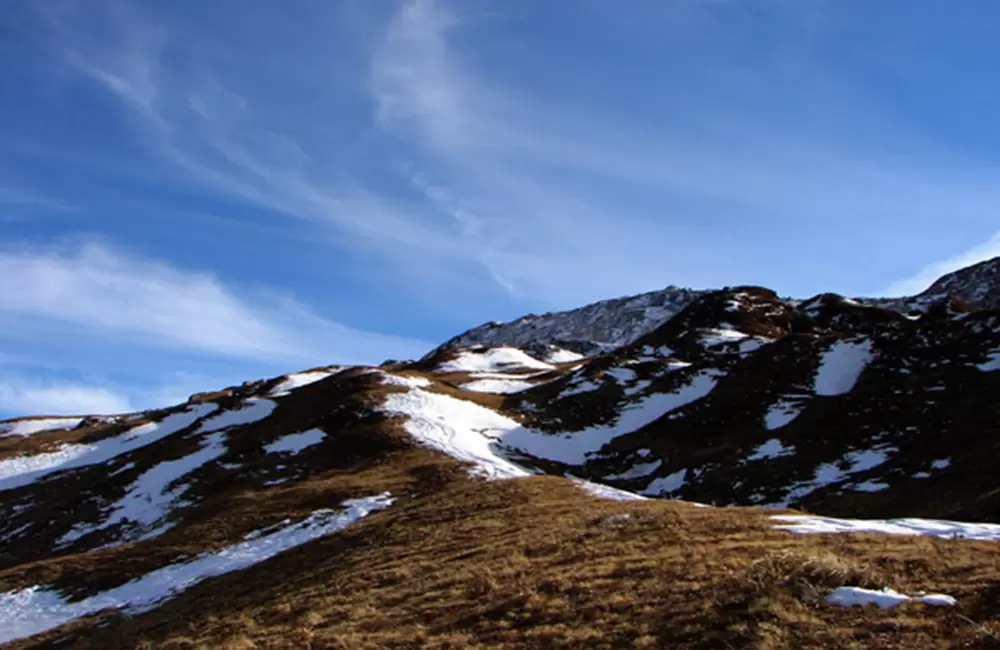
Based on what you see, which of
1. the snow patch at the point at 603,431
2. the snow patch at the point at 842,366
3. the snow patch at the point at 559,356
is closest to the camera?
the snow patch at the point at 603,431

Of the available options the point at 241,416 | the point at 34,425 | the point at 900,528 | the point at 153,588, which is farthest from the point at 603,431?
the point at 34,425

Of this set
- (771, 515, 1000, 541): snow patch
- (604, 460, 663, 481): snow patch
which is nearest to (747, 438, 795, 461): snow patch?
(604, 460, 663, 481): snow patch

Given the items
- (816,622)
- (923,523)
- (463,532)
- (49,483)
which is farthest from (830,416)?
(49,483)

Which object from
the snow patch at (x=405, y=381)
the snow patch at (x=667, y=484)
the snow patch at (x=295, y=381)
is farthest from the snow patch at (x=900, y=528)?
the snow patch at (x=295, y=381)

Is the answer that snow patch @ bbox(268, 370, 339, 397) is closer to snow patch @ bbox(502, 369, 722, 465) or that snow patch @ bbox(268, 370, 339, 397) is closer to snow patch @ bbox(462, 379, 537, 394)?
snow patch @ bbox(462, 379, 537, 394)

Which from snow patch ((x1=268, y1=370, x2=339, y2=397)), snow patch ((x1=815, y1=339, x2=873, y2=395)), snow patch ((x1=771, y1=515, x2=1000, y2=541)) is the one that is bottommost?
snow patch ((x1=771, y1=515, x2=1000, y2=541))

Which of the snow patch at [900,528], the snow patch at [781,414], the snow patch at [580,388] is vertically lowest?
the snow patch at [900,528]

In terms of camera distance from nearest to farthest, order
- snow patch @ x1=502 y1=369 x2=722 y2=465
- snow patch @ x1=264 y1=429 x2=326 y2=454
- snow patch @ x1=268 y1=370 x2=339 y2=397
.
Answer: snow patch @ x1=264 y1=429 x2=326 y2=454 → snow patch @ x1=502 y1=369 x2=722 y2=465 → snow patch @ x1=268 y1=370 x2=339 y2=397

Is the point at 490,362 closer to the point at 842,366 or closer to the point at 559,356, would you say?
the point at 559,356

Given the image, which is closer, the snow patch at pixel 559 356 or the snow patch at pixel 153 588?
the snow patch at pixel 153 588

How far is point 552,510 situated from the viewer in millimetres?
28141

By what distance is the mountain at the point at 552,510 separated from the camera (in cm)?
1384

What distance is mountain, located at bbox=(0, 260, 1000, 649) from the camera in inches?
545

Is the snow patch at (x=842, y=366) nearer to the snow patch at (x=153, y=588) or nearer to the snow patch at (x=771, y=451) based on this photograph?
the snow patch at (x=771, y=451)
